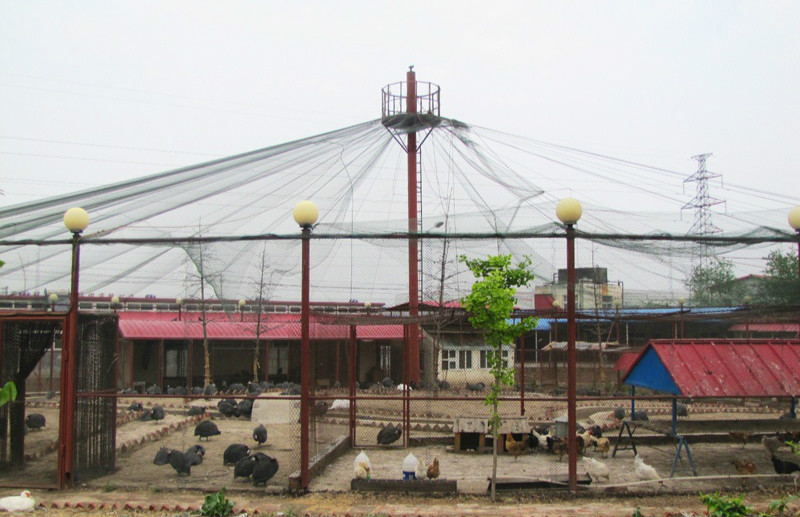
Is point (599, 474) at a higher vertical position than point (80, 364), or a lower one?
lower

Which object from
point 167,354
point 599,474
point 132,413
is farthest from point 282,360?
point 599,474

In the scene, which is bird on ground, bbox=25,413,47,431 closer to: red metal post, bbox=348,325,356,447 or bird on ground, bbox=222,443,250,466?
bird on ground, bbox=222,443,250,466

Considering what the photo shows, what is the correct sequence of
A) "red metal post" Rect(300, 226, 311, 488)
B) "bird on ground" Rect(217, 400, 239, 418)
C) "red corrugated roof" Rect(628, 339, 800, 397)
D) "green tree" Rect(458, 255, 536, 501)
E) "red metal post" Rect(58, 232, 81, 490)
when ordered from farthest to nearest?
1. "bird on ground" Rect(217, 400, 239, 418)
2. "red corrugated roof" Rect(628, 339, 800, 397)
3. "red metal post" Rect(58, 232, 81, 490)
4. "red metal post" Rect(300, 226, 311, 488)
5. "green tree" Rect(458, 255, 536, 501)

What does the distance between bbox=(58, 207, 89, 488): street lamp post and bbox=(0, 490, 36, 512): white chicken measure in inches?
38.9

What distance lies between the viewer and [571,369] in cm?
912

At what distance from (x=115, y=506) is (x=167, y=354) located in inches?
789

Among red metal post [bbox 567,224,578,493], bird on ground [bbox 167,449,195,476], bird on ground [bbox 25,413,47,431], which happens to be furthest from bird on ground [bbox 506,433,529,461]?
bird on ground [bbox 25,413,47,431]

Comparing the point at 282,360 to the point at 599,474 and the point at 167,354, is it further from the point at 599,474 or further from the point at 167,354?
the point at 599,474

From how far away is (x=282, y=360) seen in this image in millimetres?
28688

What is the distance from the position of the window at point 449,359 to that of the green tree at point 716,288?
1456 cm

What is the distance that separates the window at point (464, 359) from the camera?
2472 cm

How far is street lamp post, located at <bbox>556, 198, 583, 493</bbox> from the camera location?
9.05 meters

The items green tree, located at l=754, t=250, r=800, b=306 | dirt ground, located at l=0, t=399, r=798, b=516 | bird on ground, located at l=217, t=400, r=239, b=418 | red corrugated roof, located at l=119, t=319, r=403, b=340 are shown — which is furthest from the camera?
red corrugated roof, located at l=119, t=319, r=403, b=340

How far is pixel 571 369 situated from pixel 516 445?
338 cm
